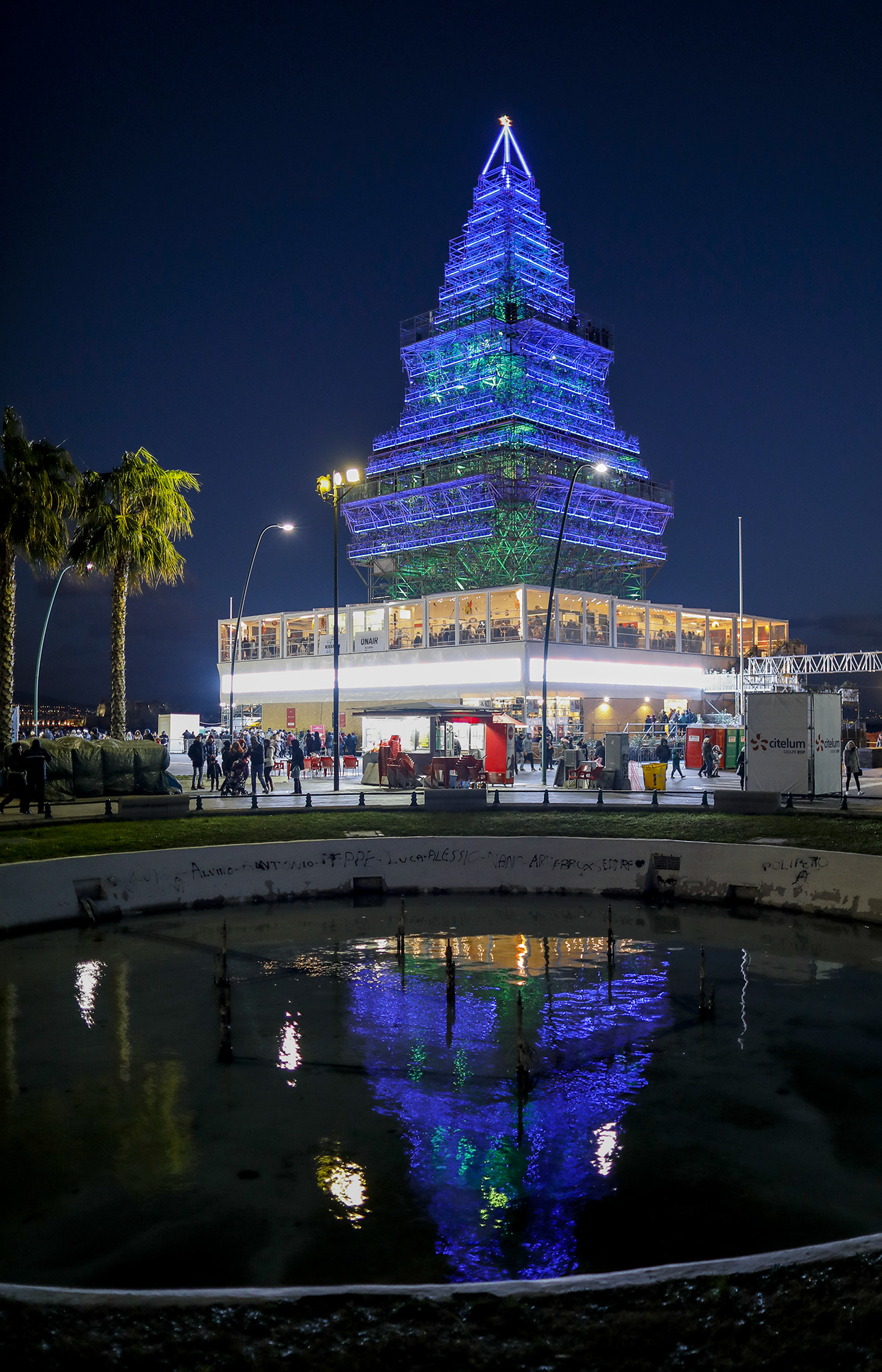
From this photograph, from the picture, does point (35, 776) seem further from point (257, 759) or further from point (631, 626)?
point (631, 626)

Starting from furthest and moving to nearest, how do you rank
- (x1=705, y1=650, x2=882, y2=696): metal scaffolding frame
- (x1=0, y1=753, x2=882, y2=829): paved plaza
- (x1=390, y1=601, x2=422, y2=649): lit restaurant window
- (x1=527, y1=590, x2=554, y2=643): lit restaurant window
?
(x1=390, y1=601, x2=422, y2=649): lit restaurant window, (x1=527, y1=590, x2=554, y2=643): lit restaurant window, (x1=705, y1=650, x2=882, y2=696): metal scaffolding frame, (x1=0, y1=753, x2=882, y2=829): paved plaza

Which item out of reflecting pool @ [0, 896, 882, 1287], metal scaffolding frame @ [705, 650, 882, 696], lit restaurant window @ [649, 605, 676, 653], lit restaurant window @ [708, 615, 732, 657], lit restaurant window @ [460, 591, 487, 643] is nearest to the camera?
reflecting pool @ [0, 896, 882, 1287]

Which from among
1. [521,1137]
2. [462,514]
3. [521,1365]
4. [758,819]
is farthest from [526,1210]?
[462,514]

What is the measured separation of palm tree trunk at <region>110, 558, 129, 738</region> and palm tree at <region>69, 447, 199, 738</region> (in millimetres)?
24

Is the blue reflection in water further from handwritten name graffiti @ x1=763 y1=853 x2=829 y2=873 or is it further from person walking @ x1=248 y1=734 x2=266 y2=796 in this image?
person walking @ x1=248 y1=734 x2=266 y2=796

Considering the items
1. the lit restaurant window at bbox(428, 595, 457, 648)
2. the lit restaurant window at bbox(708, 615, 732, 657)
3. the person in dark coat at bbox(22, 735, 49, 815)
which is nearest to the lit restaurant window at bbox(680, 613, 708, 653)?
the lit restaurant window at bbox(708, 615, 732, 657)

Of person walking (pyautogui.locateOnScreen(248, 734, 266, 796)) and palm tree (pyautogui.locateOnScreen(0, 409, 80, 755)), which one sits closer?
palm tree (pyautogui.locateOnScreen(0, 409, 80, 755))

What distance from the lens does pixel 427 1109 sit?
825cm

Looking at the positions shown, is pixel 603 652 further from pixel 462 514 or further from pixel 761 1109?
pixel 761 1109

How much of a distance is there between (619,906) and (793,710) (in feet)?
38.7

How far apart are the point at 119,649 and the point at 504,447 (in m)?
48.9

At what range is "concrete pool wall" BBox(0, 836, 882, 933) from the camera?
16.6 metres

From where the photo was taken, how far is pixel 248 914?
17.6 m

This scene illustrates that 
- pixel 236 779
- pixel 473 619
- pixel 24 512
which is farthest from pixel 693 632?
pixel 24 512
